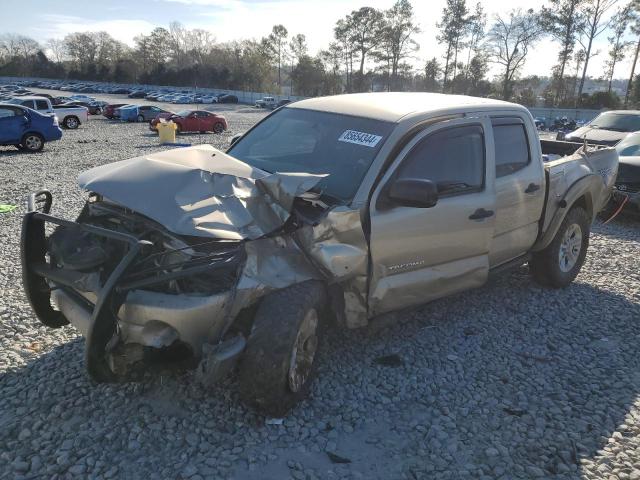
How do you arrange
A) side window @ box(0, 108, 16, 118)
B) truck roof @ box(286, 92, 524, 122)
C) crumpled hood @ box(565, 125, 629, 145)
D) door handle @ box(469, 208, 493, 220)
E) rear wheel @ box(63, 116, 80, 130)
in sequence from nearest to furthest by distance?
truck roof @ box(286, 92, 524, 122) → door handle @ box(469, 208, 493, 220) → crumpled hood @ box(565, 125, 629, 145) → side window @ box(0, 108, 16, 118) → rear wheel @ box(63, 116, 80, 130)

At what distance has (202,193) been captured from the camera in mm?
3139

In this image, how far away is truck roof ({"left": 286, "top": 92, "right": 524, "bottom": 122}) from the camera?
3.92 meters

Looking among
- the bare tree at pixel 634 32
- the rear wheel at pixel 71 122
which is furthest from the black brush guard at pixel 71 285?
the bare tree at pixel 634 32

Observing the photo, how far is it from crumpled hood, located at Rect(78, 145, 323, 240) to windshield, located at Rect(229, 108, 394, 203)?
353mm

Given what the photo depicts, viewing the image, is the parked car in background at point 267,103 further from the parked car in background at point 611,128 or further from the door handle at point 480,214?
A: the door handle at point 480,214

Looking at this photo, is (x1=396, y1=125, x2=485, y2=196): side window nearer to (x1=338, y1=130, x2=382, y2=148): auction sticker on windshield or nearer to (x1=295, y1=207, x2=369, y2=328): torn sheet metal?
(x1=338, y1=130, x2=382, y2=148): auction sticker on windshield

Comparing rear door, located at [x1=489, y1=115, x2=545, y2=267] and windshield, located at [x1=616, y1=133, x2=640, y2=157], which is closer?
rear door, located at [x1=489, y1=115, x2=545, y2=267]

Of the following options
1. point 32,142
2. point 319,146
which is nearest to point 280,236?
point 319,146

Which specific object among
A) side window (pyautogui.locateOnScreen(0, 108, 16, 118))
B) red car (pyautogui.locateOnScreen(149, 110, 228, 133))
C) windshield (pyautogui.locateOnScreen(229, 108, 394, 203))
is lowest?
red car (pyautogui.locateOnScreen(149, 110, 228, 133))

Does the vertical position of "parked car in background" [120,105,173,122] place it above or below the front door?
below

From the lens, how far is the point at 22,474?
8.79 ft

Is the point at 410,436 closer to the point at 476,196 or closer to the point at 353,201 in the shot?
the point at 353,201

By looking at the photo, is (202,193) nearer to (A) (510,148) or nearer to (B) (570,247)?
(A) (510,148)

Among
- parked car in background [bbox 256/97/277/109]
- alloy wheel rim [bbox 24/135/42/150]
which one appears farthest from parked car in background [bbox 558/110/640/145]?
parked car in background [bbox 256/97/277/109]
